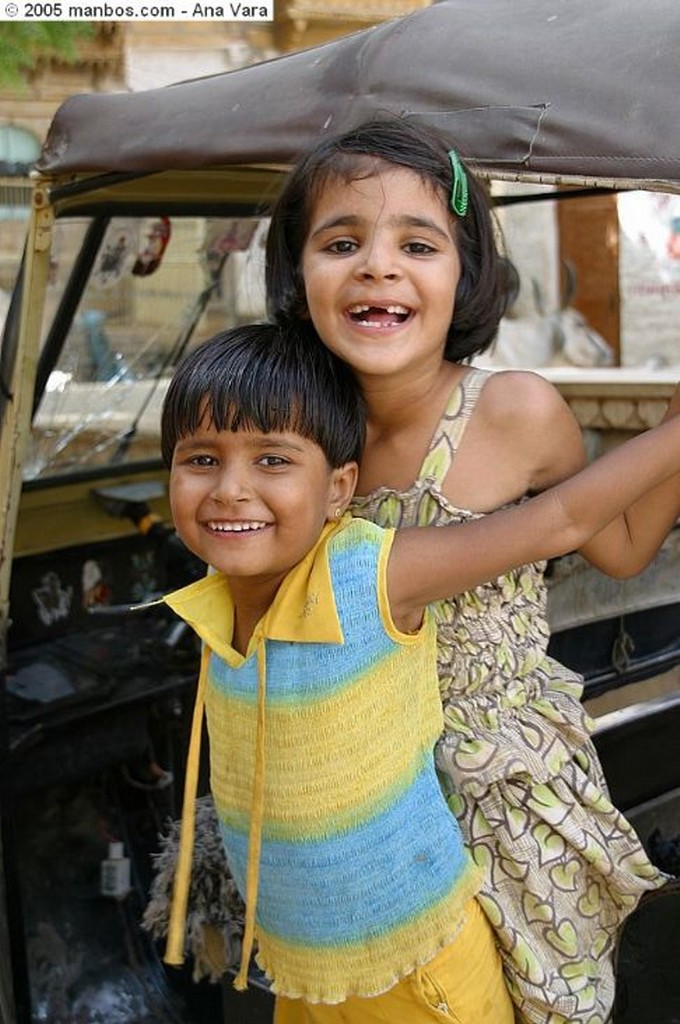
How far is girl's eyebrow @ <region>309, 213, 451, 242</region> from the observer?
57.8 inches

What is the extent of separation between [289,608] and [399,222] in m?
0.48

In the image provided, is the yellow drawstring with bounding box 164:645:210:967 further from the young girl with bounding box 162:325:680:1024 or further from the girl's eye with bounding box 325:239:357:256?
the girl's eye with bounding box 325:239:357:256

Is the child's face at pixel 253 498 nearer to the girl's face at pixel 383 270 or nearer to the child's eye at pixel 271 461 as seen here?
the child's eye at pixel 271 461

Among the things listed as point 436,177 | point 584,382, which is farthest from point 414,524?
point 584,382

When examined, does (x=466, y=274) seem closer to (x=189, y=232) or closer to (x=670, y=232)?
(x=189, y=232)

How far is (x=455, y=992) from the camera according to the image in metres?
1.50

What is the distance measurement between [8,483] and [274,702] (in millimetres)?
1216

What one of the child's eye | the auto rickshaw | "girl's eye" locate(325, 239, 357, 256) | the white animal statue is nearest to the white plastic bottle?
the auto rickshaw

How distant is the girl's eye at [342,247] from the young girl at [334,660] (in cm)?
12

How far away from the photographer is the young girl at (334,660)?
143 centimetres

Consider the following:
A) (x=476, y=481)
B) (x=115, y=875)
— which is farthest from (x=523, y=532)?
(x=115, y=875)

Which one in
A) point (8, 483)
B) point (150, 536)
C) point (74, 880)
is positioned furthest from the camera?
point (150, 536)

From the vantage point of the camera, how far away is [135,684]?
341cm

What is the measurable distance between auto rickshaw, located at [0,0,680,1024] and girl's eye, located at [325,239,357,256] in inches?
11.2
